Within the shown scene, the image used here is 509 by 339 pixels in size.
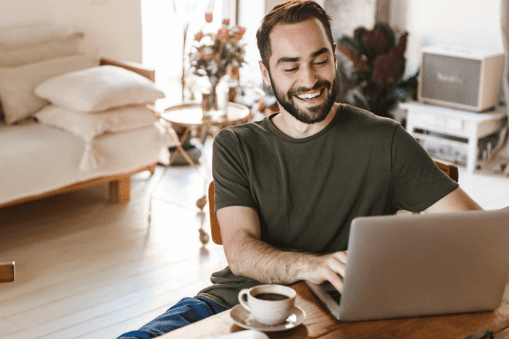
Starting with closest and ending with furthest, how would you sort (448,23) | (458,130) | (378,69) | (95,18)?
(95,18), (458,130), (378,69), (448,23)

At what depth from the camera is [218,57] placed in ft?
12.1

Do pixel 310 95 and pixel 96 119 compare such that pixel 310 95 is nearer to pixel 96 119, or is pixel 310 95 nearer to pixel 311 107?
pixel 311 107

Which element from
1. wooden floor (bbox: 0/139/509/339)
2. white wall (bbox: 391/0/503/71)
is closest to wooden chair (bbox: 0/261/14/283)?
wooden floor (bbox: 0/139/509/339)

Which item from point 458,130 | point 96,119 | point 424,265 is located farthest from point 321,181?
point 458,130

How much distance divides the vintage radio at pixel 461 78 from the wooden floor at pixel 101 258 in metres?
0.76

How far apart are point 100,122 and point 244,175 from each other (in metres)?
2.13

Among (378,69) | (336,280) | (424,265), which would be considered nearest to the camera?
(424,265)

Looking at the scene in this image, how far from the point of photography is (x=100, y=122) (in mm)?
3684

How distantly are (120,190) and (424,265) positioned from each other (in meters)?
3.01

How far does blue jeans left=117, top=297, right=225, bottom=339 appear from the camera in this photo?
1425 mm

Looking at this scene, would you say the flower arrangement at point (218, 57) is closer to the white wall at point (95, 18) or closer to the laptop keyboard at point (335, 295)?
the white wall at point (95, 18)

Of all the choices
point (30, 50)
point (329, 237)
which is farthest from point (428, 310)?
point (30, 50)

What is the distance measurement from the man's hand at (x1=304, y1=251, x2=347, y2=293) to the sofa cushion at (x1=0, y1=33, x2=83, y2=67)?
304 centimetres

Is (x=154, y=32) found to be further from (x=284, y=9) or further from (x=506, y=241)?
(x=506, y=241)
